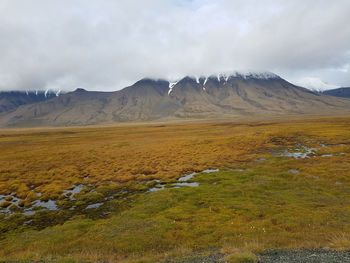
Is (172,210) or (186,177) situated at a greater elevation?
(172,210)

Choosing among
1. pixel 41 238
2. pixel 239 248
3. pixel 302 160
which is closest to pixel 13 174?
pixel 41 238

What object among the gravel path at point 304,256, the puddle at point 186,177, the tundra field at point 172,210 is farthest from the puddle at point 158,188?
the gravel path at point 304,256

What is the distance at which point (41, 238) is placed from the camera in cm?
1460

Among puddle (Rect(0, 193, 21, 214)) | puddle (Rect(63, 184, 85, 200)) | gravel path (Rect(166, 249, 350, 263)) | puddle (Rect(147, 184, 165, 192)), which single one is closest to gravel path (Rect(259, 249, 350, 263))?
gravel path (Rect(166, 249, 350, 263))

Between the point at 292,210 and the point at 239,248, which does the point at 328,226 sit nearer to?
the point at 292,210

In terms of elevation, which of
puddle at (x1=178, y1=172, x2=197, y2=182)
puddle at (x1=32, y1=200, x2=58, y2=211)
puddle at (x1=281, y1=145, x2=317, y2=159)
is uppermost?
puddle at (x1=281, y1=145, x2=317, y2=159)

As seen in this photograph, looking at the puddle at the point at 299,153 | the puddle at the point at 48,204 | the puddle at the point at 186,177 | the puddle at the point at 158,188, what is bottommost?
the puddle at the point at 186,177

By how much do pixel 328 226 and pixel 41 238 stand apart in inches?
823

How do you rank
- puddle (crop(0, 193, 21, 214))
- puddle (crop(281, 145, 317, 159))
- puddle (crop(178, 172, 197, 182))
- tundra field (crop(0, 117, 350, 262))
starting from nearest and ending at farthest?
tundra field (crop(0, 117, 350, 262))
puddle (crop(0, 193, 21, 214))
puddle (crop(178, 172, 197, 182))
puddle (crop(281, 145, 317, 159))

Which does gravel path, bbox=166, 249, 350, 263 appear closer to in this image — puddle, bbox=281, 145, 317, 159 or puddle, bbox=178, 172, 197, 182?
puddle, bbox=178, 172, 197, 182

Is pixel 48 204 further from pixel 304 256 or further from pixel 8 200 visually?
pixel 304 256

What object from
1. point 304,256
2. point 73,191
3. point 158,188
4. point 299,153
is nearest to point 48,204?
point 73,191

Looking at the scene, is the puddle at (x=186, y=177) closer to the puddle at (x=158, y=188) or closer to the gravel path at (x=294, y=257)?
the puddle at (x=158, y=188)

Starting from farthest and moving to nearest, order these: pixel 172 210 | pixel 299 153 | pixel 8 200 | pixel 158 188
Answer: pixel 299 153, pixel 158 188, pixel 8 200, pixel 172 210
